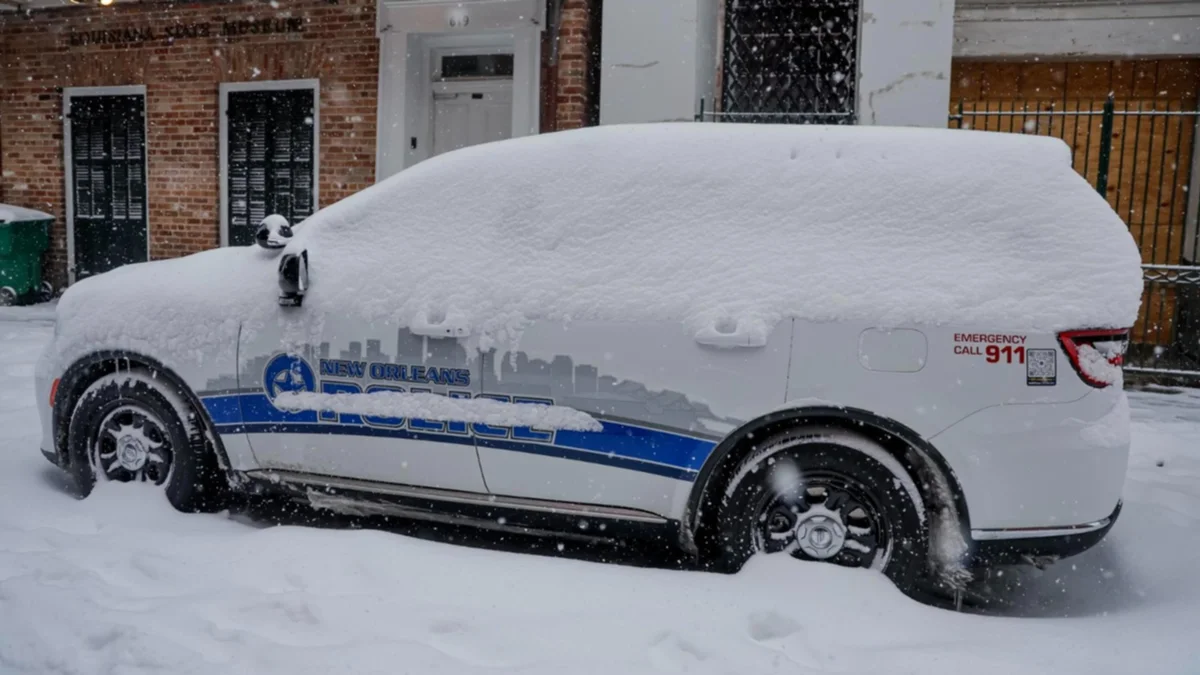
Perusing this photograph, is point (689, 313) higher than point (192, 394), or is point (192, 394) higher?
point (689, 313)

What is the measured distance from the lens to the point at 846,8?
8789 mm

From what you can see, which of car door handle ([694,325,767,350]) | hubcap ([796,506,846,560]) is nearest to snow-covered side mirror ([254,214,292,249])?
car door handle ([694,325,767,350])

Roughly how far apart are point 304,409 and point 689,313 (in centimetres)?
158

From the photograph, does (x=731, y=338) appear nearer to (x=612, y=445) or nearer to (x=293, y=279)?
(x=612, y=445)

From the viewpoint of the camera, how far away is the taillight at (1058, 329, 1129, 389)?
289 centimetres

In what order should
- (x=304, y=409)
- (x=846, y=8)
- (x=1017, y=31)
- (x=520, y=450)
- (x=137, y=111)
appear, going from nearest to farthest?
(x=520, y=450) < (x=304, y=409) < (x=846, y=8) < (x=1017, y=31) < (x=137, y=111)

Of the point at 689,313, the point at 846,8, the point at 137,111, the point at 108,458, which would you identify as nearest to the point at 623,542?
the point at 689,313

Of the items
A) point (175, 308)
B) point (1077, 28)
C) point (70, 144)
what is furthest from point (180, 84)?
point (1077, 28)

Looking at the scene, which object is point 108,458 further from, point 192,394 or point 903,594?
point 903,594

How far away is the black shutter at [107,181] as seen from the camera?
11320 millimetres

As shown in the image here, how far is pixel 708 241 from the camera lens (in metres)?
3.22

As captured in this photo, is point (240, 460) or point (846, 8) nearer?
point (240, 460)

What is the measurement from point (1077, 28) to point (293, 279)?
29.5 ft

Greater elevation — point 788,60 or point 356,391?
point 788,60
